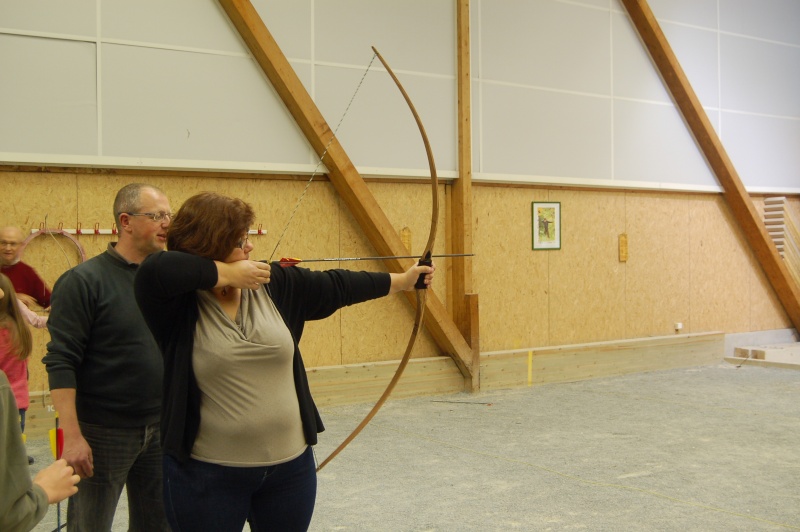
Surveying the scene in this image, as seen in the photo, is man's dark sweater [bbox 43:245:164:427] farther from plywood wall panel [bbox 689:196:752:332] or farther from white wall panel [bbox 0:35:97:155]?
plywood wall panel [bbox 689:196:752:332]

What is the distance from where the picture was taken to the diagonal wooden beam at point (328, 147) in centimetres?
556

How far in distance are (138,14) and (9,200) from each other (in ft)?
4.86

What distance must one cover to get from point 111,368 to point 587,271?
5.89 m

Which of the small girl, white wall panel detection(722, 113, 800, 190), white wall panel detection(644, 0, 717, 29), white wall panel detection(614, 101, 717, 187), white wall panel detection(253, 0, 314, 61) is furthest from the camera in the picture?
white wall panel detection(722, 113, 800, 190)

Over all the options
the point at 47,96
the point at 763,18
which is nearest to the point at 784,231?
the point at 763,18

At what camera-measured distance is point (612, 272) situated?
299 inches

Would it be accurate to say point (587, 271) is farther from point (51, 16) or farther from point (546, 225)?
point (51, 16)

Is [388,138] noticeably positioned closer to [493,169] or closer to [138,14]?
[493,169]

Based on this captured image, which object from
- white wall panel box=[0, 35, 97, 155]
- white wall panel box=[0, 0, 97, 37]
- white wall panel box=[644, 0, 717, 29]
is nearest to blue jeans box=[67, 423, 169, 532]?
white wall panel box=[0, 35, 97, 155]

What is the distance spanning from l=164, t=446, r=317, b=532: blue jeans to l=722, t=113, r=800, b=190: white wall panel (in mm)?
7801

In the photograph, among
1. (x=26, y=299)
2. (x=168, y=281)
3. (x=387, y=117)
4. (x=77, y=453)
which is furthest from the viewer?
(x=387, y=117)

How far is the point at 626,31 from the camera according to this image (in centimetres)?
771

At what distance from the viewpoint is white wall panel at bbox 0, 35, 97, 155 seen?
4.91 meters

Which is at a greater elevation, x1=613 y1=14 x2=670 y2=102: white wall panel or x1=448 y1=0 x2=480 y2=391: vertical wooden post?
x1=613 y1=14 x2=670 y2=102: white wall panel
